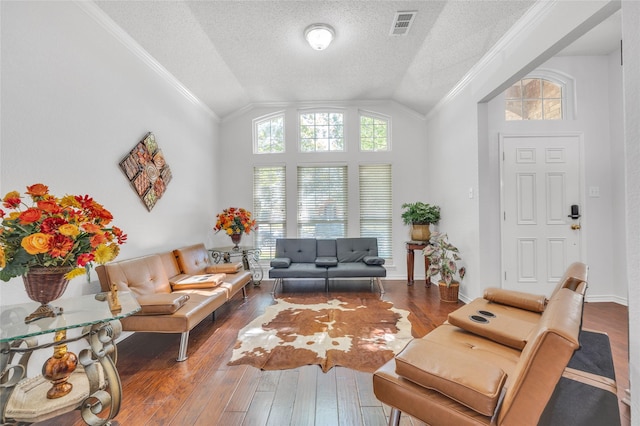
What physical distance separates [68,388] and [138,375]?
0.61 metres

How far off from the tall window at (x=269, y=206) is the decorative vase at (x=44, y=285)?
3.70 m

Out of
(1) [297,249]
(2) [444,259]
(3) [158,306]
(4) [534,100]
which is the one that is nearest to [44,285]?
(3) [158,306]

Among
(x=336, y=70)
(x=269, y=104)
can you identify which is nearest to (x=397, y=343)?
(x=336, y=70)

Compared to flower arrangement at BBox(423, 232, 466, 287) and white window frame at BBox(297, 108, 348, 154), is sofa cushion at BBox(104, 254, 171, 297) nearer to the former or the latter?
white window frame at BBox(297, 108, 348, 154)

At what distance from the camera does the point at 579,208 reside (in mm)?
3523

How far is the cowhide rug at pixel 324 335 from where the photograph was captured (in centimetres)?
223

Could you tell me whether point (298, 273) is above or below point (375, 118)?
below

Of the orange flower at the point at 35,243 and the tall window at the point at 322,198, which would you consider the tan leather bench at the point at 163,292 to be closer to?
the orange flower at the point at 35,243

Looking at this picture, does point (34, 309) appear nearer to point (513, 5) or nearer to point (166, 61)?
point (166, 61)

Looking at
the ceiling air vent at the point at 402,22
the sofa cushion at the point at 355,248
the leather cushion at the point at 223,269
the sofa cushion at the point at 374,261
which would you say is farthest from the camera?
the sofa cushion at the point at 355,248

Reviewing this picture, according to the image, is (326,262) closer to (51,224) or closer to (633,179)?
(51,224)

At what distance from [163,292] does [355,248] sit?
2923 mm

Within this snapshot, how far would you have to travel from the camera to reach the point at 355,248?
4668mm

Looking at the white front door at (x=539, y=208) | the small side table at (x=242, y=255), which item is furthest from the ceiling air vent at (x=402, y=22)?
the small side table at (x=242, y=255)
